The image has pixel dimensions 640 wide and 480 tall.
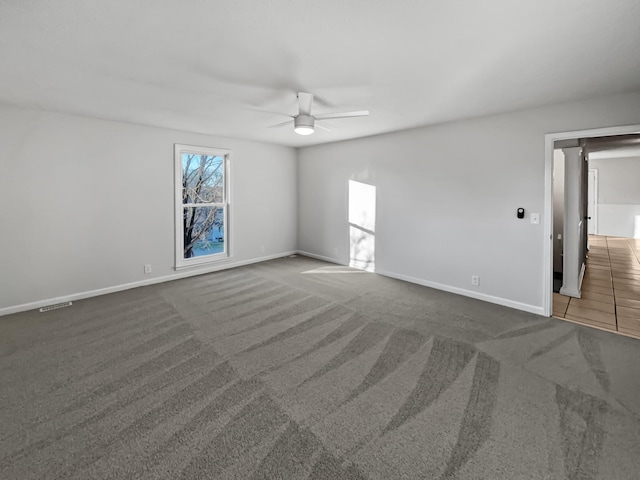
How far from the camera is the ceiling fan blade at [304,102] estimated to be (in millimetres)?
2988

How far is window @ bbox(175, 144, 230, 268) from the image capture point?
5.01 m

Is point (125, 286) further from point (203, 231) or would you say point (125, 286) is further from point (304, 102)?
point (304, 102)

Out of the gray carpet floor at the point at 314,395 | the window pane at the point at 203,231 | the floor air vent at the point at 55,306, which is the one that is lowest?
the gray carpet floor at the point at 314,395

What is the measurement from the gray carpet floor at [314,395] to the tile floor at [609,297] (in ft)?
1.30

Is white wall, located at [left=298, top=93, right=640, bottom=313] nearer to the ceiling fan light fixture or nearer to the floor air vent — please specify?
the ceiling fan light fixture

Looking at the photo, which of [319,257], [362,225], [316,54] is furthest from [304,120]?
[319,257]

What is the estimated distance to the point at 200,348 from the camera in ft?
9.25

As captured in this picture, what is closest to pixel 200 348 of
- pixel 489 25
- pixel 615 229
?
pixel 489 25

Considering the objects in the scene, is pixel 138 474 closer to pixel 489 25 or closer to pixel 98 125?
pixel 489 25

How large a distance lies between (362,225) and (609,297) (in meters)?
3.64

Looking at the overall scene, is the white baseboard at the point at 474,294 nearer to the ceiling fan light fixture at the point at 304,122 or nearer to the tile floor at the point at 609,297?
the tile floor at the point at 609,297

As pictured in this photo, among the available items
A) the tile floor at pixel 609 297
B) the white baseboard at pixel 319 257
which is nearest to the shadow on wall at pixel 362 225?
the white baseboard at pixel 319 257

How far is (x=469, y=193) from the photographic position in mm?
4148

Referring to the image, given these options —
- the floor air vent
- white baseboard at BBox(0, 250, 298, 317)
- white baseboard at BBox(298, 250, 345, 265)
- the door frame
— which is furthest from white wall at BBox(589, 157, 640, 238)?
the floor air vent
